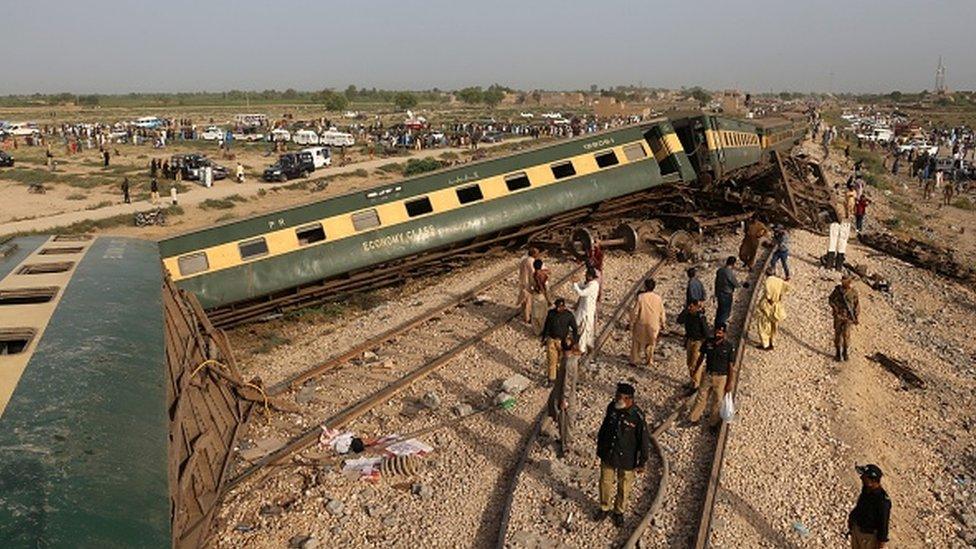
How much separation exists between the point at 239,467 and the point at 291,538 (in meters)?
1.71

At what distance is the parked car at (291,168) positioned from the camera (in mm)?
42981

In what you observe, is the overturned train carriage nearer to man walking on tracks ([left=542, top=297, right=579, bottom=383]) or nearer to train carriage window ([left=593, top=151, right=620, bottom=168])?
man walking on tracks ([left=542, top=297, right=579, bottom=383])

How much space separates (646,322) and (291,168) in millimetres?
36699

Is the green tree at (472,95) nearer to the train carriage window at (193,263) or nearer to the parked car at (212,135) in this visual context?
the parked car at (212,135)

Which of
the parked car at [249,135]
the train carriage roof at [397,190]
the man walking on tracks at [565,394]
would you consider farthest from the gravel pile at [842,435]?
the parked car at [249,135]

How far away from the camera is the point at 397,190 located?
54.9ft

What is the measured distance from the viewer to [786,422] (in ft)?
32.8

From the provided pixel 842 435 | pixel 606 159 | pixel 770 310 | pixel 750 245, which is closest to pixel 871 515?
pixel 842 435

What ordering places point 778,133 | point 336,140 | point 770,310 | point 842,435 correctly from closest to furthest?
point 842,435 < point 770,310 < point 778,133 < point 336,140

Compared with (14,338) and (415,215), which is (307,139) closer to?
(415,215)

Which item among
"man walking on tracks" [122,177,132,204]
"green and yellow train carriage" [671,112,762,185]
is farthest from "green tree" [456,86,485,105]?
"green and yellow train carriage" [671,112,762,185]

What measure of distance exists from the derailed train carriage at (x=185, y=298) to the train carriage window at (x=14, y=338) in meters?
0.03

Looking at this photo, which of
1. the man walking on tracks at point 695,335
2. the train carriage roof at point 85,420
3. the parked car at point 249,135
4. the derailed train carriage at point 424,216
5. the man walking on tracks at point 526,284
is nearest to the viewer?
the train carriage roof at point 85,420

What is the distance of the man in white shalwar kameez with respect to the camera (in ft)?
37.7
